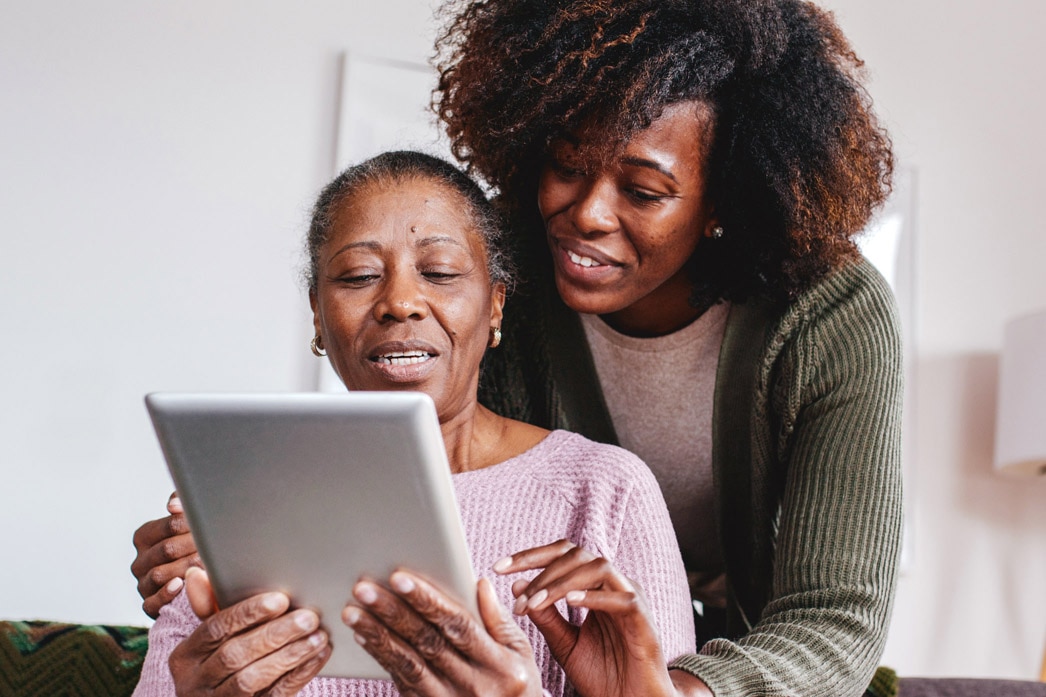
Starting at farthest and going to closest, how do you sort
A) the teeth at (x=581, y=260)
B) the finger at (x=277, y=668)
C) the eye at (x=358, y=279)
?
the teeth at (x=581, y=260), the eye at (x=358, y=279), the finger at (x=277, y=668)

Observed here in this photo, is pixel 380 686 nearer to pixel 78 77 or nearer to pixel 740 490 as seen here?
pixel 740 490

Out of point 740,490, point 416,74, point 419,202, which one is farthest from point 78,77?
point 740,490

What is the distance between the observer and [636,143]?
1.48 meters

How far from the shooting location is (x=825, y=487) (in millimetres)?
1509

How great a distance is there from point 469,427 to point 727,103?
1.91 feet

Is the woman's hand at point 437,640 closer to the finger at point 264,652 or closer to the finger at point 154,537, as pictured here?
the finger at point 264,652

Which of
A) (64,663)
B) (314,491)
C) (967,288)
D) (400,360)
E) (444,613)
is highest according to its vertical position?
(967,288)

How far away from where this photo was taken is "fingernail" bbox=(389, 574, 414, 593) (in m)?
0.99

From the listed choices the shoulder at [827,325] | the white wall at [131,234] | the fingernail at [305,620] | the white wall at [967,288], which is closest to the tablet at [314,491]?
the fingernail at [305,620]

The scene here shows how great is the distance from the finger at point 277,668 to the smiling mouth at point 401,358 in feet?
1.42

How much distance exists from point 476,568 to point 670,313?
23.0 inches

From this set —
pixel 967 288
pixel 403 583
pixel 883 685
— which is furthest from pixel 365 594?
pixel 967 288

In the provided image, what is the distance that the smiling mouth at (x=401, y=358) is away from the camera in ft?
4.63

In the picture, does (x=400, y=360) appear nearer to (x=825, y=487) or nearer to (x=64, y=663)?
(x=825, y=487)
